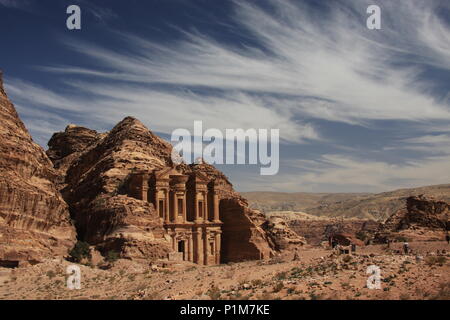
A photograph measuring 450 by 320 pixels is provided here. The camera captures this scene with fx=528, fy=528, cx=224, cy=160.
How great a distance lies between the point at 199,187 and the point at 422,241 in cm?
2355

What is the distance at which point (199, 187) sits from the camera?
58312 millimetres

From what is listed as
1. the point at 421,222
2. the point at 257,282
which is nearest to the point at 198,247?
the point at 421,222

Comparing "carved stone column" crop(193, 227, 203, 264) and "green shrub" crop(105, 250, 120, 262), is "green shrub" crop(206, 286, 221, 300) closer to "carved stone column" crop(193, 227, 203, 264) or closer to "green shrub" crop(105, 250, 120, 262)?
"green shrub" crop(105, 250, 120, 262)

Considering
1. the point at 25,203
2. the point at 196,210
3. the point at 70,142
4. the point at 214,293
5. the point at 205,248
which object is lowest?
the point at 205,248

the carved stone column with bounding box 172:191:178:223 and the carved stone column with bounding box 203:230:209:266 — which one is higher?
the carved stone column with bounding box 172:191:178:223

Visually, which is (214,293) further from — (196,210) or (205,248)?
(196,210)

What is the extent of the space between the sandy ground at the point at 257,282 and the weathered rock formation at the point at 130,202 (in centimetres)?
443

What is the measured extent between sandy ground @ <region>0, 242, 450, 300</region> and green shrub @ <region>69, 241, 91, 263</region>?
5.25 ft

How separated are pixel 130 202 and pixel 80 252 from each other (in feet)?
24.6

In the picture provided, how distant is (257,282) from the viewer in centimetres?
2850

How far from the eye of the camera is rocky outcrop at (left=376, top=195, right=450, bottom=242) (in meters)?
52.0

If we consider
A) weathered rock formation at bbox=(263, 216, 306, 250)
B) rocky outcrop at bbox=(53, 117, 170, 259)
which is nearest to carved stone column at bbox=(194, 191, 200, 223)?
rocky outcrop at bbox=(53, 117, 170, 259)
